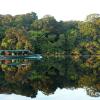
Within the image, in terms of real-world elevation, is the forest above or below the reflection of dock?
above

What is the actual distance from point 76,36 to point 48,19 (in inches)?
237

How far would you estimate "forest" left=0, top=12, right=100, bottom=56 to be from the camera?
62062mm

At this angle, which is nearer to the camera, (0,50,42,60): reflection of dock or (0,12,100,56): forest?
(0,50,42,60): reflection of dock

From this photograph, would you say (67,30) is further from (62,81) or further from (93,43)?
(62,81)

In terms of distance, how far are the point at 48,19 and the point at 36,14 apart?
12558 millimetres

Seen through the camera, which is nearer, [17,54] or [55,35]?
[17,54]

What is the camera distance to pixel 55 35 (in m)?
68.6

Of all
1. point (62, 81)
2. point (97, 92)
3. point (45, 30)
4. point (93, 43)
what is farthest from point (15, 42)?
point (97, 92)

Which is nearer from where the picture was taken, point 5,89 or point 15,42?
point 5,89

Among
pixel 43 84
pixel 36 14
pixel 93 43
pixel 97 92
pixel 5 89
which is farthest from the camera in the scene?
pixel 36 14

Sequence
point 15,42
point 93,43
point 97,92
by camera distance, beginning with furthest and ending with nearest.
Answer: point 93,43 < point 15,42 < point 97,92

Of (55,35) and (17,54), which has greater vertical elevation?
(55,35)

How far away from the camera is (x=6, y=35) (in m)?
61.8

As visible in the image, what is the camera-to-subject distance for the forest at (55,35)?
204 feet
